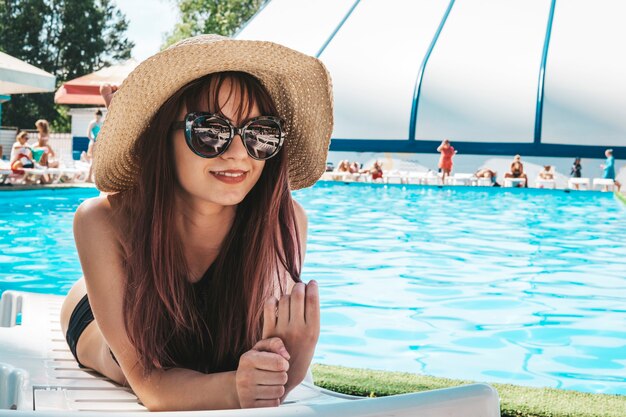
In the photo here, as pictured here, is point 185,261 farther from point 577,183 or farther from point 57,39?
point 57,39

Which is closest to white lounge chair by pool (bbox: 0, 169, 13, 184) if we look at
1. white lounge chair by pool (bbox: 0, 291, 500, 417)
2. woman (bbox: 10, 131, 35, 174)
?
woman (bbox: 10, 131, 35, 174)

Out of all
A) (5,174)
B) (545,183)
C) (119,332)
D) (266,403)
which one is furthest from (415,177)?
(266,403)

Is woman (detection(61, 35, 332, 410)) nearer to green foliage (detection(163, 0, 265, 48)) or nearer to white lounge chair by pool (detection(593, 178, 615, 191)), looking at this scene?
white lounge chair by pool (detection(593, 178, 615, 191))

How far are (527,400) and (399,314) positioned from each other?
2760mm

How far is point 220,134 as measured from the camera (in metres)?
1.70

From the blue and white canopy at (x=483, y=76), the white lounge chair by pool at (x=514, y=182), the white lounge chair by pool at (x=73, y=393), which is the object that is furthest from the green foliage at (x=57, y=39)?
the white lounge chair by pool at (x=73, y=393)

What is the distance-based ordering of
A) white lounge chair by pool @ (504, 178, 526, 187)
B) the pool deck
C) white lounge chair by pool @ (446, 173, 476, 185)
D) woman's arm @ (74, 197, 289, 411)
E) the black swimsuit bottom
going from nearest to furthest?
woman's arm @ (74, 197, 289, 411)
the black swimsuit bottom
the pool deck
white lounge chair by pool @ (504, 178, 526, 187)
white lounge chair by pool @ (446, 173, 476, 185)

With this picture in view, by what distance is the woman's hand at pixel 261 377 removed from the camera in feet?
5.01

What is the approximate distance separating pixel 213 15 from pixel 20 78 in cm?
2893

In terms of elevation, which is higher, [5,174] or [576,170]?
[576,170]

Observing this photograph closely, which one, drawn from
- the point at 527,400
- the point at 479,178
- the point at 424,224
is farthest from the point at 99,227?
the point at 479,178

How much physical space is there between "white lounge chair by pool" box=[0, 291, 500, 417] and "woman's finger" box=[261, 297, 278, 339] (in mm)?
172

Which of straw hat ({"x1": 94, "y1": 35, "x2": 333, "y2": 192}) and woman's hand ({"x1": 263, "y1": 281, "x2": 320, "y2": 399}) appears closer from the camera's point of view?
woman's hand ({"x1": 263, "y1": 281, "x2": 320, "y2": 399})

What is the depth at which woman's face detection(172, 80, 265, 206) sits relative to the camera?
5.74 ft
